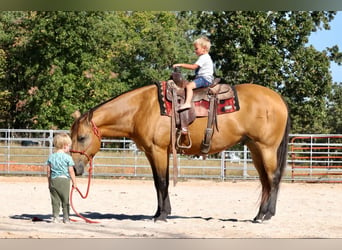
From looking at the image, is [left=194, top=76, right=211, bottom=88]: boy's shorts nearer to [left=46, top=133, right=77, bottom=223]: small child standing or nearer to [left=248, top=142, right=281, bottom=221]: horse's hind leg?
[left=248, top=142, right=281, bottom=221]: horse's hind leg

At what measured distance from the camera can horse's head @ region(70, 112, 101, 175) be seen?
7160 millimetres

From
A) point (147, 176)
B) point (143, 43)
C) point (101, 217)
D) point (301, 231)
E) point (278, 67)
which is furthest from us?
point (143, 43)

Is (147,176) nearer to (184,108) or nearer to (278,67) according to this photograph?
(184,108)

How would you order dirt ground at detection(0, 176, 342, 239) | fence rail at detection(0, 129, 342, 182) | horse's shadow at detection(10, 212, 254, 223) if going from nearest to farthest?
dirt ground at detection(0, 176, 342, 239) → horse's shadow at detection(10, 212, 254, 223) → fence rail at detection(0, 129, 342, 182)

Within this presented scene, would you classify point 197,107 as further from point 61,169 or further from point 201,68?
point 61,169

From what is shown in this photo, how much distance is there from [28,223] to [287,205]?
3873mm

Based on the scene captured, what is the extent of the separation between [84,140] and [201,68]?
1.42 meters

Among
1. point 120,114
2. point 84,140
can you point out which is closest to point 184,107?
point 120,114

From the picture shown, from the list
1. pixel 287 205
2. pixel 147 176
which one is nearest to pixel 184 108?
pixel 287 205

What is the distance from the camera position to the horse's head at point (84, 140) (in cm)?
716

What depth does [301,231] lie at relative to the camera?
6.58 m

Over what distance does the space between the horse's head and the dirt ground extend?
0.64 m

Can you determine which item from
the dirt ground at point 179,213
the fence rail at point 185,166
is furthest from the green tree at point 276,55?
the dirt ground at point 179,213

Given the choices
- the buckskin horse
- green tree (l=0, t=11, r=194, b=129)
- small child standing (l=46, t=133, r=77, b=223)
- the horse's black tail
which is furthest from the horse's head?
green tree (l=0, t=11, r=194, b=129)
